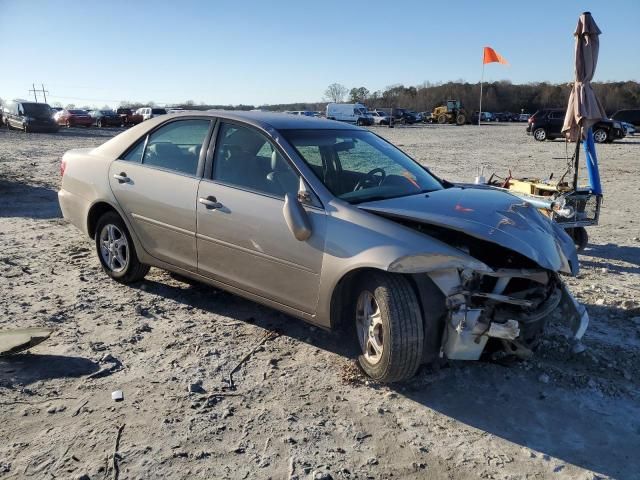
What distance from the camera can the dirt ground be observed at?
109 inches

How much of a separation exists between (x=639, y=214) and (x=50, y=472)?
915cm

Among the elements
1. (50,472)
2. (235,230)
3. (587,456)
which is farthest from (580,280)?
(50,472)

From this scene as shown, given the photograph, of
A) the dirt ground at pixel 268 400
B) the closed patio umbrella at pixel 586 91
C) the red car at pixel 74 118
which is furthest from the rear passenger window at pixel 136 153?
the red car at pixel 74 118

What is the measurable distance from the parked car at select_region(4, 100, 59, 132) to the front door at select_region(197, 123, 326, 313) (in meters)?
30.8

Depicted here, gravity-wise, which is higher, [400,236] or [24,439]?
[400,236]

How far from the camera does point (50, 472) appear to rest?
264cm

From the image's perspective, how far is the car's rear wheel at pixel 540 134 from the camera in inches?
1169

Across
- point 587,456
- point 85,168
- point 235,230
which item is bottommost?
point 587,456

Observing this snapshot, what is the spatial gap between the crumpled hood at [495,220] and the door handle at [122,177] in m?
2.32

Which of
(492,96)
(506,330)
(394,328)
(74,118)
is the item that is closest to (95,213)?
(394,328)

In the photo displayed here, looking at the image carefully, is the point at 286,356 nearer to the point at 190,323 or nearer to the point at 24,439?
the point at 190,323

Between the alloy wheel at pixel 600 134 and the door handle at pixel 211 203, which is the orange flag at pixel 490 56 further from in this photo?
the door handle at pixel 211 203

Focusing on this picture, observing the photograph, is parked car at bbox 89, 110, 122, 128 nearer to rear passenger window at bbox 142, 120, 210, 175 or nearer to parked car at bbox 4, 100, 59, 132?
parked car at bbox 4, 100, 59, 132

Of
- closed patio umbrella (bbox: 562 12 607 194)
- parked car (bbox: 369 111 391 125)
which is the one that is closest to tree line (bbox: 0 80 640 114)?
parked car (bbox: 369 111 391 125)
